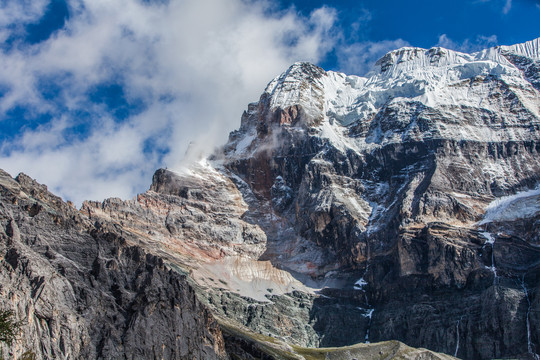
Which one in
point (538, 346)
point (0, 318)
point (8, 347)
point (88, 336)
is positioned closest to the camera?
point (0, 318)

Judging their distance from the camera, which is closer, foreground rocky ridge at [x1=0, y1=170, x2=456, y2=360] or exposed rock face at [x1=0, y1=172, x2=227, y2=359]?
foreground rocky ridge at [x1=0, y1=170, x2=456, y2=360]

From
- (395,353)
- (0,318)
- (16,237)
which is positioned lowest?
(0,318)

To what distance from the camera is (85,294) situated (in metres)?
136

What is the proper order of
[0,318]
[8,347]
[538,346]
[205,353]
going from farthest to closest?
[538,346] < [205,353] < [8,347] < [0,318]

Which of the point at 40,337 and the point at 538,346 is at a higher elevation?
the point at 538,346

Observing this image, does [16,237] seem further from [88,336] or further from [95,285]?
[88,336]

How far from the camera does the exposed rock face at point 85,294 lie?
4774 inches

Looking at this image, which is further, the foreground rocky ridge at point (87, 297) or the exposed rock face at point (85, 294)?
the exposed rock face at point (85, 294)

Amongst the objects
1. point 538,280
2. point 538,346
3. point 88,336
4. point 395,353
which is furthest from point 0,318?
point 538,280

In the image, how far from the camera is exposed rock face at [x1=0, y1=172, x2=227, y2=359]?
12125cm

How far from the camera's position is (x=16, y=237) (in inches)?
5453

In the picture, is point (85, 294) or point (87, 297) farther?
point (85, 294)

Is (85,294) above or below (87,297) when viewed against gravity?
above

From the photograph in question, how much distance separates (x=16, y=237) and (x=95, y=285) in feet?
66.3
